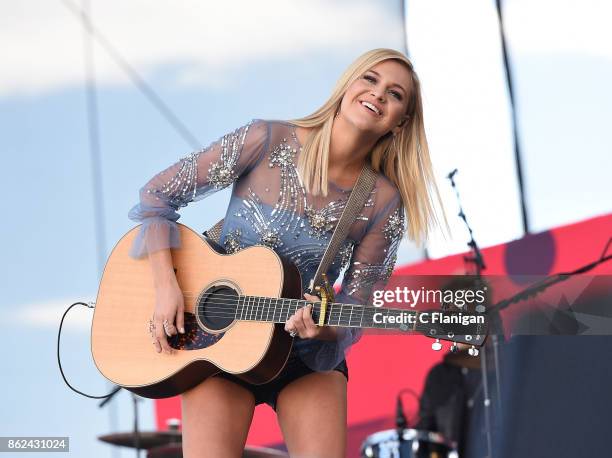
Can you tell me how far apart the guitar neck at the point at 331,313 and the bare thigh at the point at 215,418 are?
202mm

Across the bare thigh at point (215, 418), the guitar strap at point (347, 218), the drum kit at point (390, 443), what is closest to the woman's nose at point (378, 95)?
the guitar strap at point (347, 218)

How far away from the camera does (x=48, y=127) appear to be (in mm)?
5641

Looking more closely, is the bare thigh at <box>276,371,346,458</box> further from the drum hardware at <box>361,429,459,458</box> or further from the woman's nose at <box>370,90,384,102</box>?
the drum hardware at <box>361,429,459,458</box>

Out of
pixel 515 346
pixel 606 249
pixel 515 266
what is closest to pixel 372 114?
pixel 515 346

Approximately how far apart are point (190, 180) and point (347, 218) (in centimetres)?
46

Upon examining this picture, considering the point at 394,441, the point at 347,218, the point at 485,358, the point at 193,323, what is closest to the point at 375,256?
the point at 347,218

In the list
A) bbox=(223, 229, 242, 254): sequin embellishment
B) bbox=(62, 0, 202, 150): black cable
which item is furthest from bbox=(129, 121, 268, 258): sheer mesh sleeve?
bbox=(62, 0, 202, 150): black cable

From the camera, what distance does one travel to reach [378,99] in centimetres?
286

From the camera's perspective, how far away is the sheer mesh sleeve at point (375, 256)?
2.90 m

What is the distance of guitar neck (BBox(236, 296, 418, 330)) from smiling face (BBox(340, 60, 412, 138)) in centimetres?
51

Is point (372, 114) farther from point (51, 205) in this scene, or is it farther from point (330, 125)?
point (51, 205)

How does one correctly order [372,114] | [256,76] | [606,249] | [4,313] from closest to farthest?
[372,114] → [606,249] → [4,313] → [256,76]

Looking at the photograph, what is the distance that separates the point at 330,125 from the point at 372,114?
133 mm

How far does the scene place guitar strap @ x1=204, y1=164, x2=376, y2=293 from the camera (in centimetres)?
287
